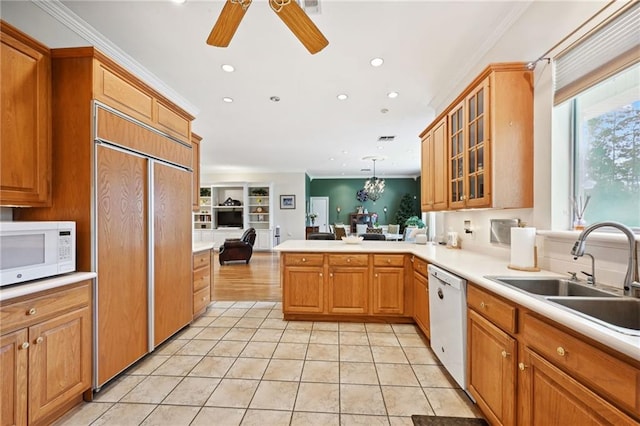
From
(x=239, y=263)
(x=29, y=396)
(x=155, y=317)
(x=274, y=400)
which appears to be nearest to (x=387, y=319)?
(x=274, y=400)

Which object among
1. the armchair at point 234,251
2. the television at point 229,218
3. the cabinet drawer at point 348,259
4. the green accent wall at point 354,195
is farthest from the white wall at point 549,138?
the green accent wall at point 354,195

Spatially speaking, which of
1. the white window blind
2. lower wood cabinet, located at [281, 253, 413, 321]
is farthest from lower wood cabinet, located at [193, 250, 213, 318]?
the white window blind

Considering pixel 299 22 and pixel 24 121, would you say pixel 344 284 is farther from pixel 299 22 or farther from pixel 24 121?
pixel 24 121

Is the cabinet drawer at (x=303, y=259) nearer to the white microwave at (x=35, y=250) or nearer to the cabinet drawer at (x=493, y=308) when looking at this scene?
the cabinet drawer at (x=493, y=308)

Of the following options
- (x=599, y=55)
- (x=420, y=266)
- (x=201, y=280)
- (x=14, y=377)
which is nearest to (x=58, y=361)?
(x=14, y=377)

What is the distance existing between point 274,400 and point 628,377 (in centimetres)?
179

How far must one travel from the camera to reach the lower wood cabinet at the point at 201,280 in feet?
10.0

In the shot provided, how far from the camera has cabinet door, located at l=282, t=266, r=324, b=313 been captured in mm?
3076

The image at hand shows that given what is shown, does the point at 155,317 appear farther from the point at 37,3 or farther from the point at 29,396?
the point at 37,3

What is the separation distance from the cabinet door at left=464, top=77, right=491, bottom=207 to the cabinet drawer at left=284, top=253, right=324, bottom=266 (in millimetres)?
1653

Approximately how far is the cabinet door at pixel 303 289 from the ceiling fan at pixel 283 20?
2.23 meters

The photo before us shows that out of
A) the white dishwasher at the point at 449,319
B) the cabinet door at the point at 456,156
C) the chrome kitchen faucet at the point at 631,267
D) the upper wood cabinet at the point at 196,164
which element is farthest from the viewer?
the upper wood cabinet at the point at 196,164

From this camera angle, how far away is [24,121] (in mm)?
1630

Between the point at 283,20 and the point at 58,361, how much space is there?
7.90 feet
